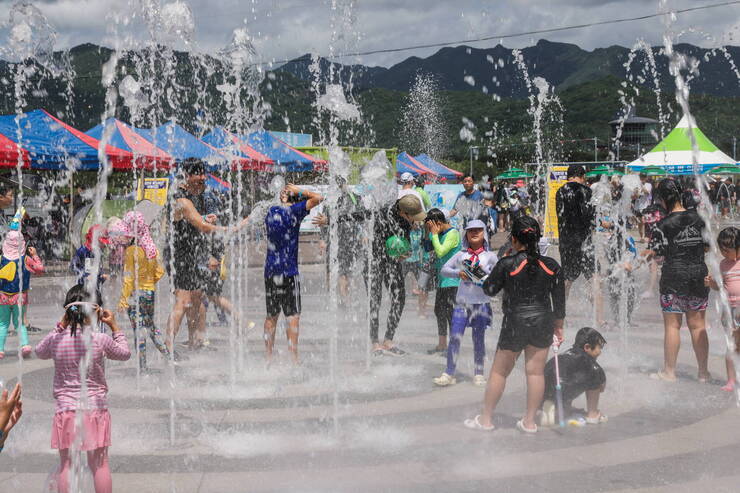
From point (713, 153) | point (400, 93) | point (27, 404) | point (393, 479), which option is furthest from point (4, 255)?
point (400, 93)

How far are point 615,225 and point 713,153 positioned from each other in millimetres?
16404

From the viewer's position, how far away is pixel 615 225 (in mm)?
9656

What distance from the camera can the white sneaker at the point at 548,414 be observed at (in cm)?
574

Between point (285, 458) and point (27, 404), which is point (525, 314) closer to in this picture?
point (285, 458)

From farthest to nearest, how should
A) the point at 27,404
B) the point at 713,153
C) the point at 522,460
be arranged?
the point at 713,153 < the point at 27,404 < the point at 522,460

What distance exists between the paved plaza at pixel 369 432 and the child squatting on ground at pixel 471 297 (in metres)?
0.22

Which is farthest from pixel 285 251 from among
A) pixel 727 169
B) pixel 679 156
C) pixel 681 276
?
pixel 727 169

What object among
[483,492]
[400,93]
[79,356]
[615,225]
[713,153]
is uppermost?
[400,93]

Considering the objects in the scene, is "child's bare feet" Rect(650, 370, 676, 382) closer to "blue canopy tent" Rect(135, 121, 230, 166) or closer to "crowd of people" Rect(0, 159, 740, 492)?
"crowd of people" Rect(0, 159, 740, 492)

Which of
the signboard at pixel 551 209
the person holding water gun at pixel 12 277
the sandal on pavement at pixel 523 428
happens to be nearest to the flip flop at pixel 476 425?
the sandal on pavement at pixel 523 428

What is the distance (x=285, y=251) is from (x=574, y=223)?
4122 mm

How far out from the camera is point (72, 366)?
402 cm

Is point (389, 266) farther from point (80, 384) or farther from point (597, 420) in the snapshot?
point (80, 384)

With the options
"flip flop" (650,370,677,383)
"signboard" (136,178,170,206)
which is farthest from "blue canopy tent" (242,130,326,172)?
"flip flop" (650,370,677,383)
